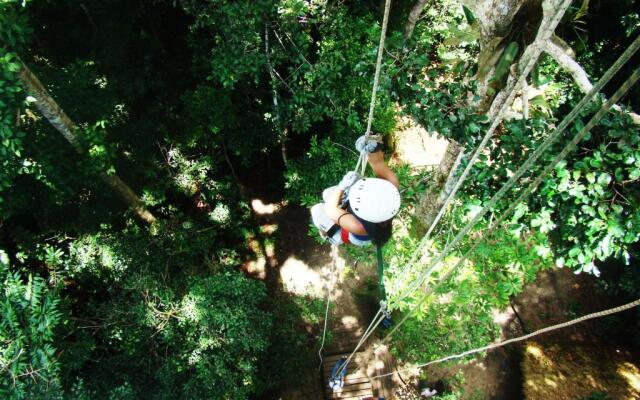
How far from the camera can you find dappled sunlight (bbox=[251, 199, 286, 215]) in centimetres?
881

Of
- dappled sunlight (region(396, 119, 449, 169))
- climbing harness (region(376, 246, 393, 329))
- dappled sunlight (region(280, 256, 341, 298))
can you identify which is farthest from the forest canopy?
dappled sunlight (region(396, 119, 449, 169))

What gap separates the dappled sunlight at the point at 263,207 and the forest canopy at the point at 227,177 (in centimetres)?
98

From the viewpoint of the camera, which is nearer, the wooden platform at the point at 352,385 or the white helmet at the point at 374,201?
the white helmet at the point at 374,201

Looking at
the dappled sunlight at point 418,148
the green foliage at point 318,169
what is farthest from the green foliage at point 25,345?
the dappled sunlight at point 418,148

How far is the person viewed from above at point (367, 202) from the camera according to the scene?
3.10 m

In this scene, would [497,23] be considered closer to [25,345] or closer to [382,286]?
[382,286]

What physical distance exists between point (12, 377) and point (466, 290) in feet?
14.8

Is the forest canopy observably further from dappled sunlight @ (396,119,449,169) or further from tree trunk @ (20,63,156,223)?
dappled sunlight @ (396,119,449,169)

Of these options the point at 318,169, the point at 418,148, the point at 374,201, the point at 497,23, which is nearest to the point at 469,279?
the point at 374,201

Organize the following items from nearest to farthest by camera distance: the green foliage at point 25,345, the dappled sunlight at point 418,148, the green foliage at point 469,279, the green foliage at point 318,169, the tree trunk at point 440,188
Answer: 1. the green foliage at point 25,345
2. the green foliage at point 469,279
3. the tree trunk at point 440,188
4. the green foliage at point 318,169
5. the dappled sunlight at point 418,148

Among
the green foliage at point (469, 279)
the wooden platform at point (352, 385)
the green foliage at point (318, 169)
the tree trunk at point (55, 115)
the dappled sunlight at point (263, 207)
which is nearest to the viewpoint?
the tree trunk at point (55, 115)

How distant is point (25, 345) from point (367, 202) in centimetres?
326

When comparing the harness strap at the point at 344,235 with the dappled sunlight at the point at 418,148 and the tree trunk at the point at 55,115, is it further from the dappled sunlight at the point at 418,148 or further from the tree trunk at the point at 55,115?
the dappled sunlight at the point at 418,148

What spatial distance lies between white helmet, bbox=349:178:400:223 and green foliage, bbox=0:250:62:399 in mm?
2806
